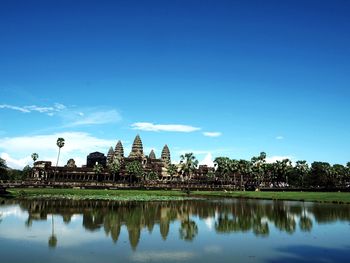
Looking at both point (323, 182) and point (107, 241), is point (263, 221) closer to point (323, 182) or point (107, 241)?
point (107, 241)

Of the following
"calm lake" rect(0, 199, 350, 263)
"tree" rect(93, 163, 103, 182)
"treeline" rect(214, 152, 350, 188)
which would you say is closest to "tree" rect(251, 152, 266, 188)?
"treeline" rect(214, 152, 350, 188)

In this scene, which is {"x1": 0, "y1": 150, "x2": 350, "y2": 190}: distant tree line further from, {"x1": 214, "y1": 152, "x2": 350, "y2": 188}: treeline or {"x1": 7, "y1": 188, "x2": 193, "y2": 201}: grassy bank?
{"x1": 7, "y1": 188, "x2": 193, "y2": 201}: grassy bank

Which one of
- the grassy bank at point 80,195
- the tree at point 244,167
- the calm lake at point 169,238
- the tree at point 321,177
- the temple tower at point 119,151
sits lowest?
the calm lake at point 169,238

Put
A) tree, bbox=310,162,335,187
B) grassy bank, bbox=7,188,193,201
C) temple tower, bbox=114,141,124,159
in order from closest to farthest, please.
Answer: grassy bank, bbox=7,188,193,201 → tree, bbox=310,162,335,187 → temple tower, bbox=114,141,124,159

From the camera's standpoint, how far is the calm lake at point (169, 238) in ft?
75.5

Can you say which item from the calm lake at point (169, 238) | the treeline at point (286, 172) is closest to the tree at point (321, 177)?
the treeline at point (286, 172)

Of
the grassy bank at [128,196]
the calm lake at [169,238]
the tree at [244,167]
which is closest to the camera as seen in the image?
the calm lake at [169,238]

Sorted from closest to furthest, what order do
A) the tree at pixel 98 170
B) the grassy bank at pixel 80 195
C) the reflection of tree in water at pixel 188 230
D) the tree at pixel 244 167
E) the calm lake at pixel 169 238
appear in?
the calm lake at pixel 169 238 < the reflection of tree in water at pixel 188 230 < the grassy bank at pixel 80 195 < the tree at pixel 244 167 < the tree at pixel 98 170

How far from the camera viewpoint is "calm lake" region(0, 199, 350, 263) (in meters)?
23.0

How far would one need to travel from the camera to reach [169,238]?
99.4 ft

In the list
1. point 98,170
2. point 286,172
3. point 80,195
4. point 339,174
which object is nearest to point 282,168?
point 286,172

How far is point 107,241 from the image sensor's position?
27.9 meters

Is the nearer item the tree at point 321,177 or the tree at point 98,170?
the tree at point 321,177

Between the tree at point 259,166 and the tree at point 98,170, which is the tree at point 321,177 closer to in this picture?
the tree at point 259,166
